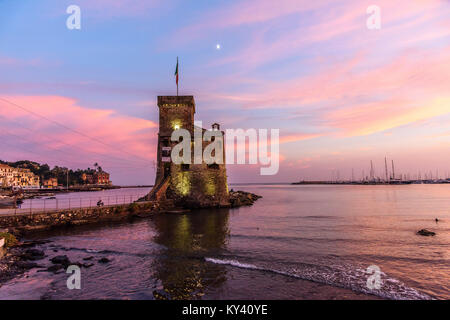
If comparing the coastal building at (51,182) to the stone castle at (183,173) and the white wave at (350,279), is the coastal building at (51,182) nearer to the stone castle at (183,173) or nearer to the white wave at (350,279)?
the stone castle at (183,173)

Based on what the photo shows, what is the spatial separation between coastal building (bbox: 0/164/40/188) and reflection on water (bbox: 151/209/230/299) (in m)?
124

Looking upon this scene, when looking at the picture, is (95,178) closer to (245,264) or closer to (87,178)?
(87,178)

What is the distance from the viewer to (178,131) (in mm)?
37375

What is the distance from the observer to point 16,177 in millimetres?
126250

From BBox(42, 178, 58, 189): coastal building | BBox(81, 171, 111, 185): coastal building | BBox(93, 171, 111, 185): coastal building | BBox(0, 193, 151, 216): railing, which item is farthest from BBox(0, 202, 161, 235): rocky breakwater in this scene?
BBox(93, 171, 111, 185): coastal building

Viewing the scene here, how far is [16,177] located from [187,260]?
156508 mm

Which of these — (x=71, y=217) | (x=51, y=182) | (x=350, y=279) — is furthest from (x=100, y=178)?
(x=350, y=279)

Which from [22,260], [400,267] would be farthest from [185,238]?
[400,267]

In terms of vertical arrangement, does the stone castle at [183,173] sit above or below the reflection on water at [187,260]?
above

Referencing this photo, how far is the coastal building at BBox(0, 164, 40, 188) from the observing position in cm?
11343

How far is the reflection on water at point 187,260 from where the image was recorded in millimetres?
9398

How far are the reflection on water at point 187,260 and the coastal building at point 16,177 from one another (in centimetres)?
12450

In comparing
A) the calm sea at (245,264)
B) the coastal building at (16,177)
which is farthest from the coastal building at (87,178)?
the calm sea at (245,264)
